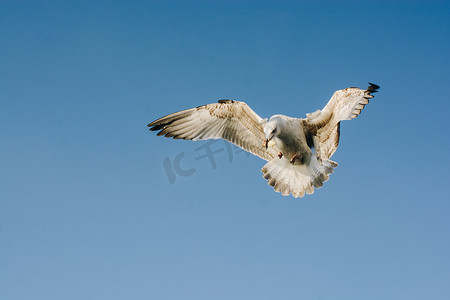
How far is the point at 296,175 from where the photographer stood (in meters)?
9.81

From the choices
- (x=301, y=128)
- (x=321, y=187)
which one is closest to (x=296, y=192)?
(x=321, y=187)

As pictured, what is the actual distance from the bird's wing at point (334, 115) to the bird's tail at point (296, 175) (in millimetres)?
277

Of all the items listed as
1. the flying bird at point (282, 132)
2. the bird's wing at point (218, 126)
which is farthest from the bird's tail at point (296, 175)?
the bird's wing at point (218, 126)

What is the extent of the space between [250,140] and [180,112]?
153 cm

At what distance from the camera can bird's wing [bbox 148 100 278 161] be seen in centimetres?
988

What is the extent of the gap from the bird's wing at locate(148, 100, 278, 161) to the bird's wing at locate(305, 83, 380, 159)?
1.01m

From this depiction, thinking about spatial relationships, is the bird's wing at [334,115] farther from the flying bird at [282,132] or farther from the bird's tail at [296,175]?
the bird's tail at [296,175]

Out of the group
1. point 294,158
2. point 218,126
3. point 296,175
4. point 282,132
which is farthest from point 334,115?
point 218,126

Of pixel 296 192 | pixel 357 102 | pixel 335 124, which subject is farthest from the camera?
pixel 296 192

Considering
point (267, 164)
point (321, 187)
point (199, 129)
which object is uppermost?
point (199, 129)

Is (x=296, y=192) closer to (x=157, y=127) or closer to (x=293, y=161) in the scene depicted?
(x=293, y=161)

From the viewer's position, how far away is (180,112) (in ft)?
33.3

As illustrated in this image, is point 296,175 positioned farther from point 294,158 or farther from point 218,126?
point 218,126

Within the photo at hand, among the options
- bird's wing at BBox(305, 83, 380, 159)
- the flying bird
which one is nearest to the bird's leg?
the flying bird
